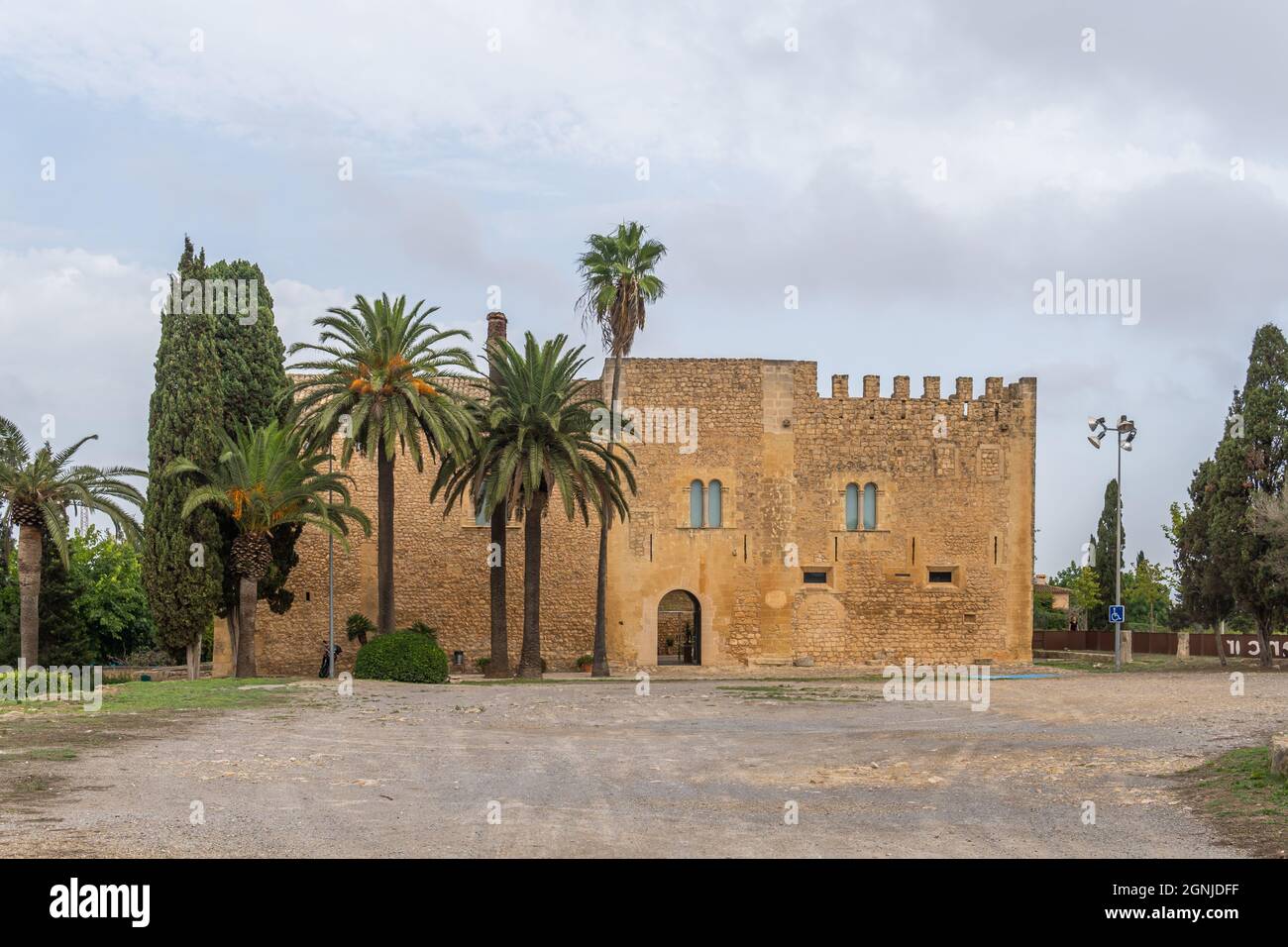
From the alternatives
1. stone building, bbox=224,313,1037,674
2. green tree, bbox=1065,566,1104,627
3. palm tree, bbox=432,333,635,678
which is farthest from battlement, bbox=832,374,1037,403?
green tree, bbox=1065,566,1104,627

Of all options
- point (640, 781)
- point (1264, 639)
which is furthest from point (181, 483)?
point (1264, 639)

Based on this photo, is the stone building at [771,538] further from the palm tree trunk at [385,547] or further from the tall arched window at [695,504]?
the palm tree trunk at [385,547]

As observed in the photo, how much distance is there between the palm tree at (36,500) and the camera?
105 feet

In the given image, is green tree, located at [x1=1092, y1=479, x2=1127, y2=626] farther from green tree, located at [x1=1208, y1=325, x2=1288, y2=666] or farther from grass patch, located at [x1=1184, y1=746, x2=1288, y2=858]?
grass patch, located at [x1=1184, y1=746, x2=1288, y2=858]

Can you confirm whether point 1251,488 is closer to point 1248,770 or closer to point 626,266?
point 626,266

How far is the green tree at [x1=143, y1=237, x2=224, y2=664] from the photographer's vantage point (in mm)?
31547

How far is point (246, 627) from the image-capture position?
31812mm

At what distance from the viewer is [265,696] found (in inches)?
953

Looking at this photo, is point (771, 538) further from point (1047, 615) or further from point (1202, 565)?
point (1047, 615)

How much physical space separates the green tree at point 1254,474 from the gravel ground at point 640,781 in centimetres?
1733

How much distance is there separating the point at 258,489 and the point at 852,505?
17.8 metres

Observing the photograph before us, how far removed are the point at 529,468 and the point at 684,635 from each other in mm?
20728
